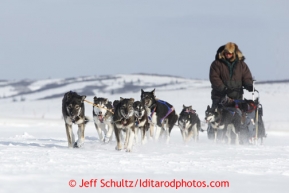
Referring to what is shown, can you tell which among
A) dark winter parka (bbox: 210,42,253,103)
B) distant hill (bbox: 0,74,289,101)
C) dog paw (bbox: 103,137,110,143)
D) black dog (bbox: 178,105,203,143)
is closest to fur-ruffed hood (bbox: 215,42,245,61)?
dark winter parka (bbox: 210,42,253,103)

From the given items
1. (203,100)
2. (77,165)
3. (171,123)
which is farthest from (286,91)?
(77,165)

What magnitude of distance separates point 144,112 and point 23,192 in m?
5.03

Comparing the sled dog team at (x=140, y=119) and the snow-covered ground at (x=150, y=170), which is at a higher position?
the sled dog team at (x=140, y=119)

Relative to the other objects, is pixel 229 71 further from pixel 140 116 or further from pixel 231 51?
pixel 140 116

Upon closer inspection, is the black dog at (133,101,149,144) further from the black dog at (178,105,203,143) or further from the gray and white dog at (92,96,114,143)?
the black dog at (178,105,203,143)

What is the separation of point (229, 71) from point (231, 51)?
351 mm

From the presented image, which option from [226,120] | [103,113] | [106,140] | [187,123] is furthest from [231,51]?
[106,140]

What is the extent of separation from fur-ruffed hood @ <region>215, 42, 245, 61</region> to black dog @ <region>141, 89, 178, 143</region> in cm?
145

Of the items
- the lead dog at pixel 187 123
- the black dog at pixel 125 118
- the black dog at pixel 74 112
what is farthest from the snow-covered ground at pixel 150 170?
the lead dog at pixel 187 123

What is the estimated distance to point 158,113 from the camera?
35.4 feet

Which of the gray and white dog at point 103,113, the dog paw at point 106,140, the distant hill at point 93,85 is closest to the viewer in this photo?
the gray and white dog at point 103,113

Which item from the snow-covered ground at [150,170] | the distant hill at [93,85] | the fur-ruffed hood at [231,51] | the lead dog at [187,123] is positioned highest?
the distant hill at [93,85]

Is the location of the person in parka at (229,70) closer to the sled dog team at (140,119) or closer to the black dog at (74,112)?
the sled dog team at (140,119)

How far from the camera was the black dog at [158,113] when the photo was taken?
34.6ft
